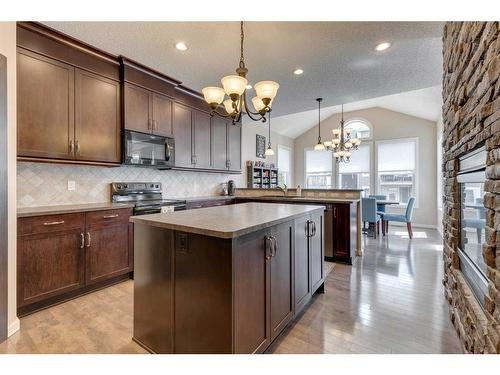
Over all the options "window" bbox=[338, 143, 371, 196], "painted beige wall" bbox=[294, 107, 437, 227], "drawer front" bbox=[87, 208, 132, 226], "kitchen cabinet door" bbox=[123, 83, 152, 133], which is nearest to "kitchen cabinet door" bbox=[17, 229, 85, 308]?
"drawer front" bbox=[87, 208, 132, 226]

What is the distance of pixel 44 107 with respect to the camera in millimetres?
2508

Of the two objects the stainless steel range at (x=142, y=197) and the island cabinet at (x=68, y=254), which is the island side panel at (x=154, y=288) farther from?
the stainless steel range at (x=142, y=197)

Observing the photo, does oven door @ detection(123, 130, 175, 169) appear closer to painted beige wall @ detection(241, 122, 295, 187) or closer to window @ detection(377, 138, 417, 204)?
painted beige wall @ detection(241, 122, 295, 187)

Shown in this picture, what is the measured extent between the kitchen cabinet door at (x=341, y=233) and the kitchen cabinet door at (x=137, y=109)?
9.96 ft

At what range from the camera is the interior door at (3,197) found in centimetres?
181

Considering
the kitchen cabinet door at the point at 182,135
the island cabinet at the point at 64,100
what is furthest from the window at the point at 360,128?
the island cabinet at the point at 64,100

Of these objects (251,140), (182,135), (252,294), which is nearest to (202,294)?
(252,294)

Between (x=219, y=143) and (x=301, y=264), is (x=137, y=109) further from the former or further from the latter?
(x=301, y=264)

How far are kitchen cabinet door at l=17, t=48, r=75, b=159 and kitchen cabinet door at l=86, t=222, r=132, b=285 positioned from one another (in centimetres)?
92

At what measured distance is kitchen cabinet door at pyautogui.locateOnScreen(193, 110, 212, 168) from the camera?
439 centimetres

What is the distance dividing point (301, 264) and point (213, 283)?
3.37 ft

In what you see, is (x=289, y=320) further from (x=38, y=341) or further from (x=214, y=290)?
(x=38, y=341)

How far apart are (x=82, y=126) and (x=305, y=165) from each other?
7.59m
